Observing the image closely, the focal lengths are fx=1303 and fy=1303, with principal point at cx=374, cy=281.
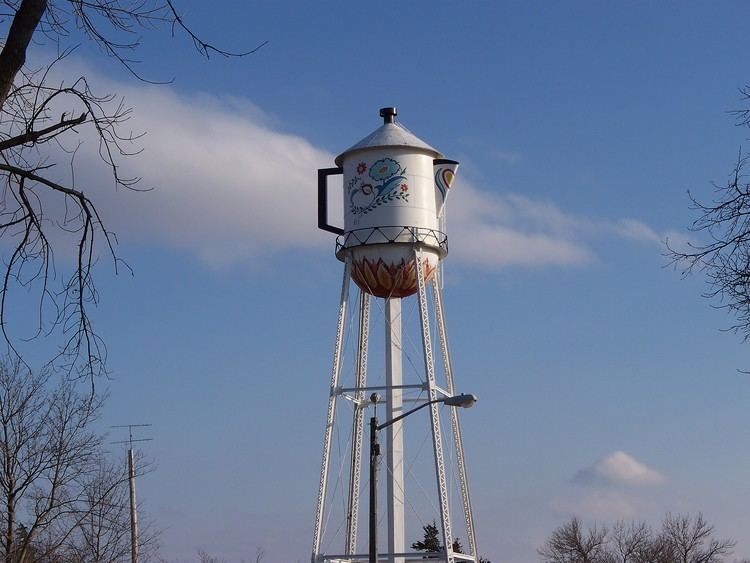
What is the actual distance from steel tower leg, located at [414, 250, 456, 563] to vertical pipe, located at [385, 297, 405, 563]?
107 centimetres

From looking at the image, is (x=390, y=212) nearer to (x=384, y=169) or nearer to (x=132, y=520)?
(x=384, y=169)

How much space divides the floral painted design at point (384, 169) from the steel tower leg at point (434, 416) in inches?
93.2

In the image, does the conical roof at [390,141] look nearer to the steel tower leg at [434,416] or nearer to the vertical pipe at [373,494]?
the steel tower leg at [434,416]

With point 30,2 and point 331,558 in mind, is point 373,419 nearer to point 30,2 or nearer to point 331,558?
point 331,558

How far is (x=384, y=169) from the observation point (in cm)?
3609

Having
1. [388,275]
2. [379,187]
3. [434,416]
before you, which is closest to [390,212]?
[379,187]

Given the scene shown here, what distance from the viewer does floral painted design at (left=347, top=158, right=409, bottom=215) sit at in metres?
35.8

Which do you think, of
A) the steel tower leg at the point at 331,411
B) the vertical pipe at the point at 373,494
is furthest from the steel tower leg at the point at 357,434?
the vertical pipe at the point at 373,494

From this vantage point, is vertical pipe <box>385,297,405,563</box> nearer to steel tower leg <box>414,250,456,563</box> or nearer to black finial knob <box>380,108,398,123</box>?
steel tower leg <box>414,250,456,563</box>

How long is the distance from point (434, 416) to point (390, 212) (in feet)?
18.9

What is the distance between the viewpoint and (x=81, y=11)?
26.3ft

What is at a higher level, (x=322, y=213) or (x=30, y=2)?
(x=322, y=213)

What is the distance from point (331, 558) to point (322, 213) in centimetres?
985

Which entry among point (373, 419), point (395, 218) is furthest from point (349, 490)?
point (373, 419)
